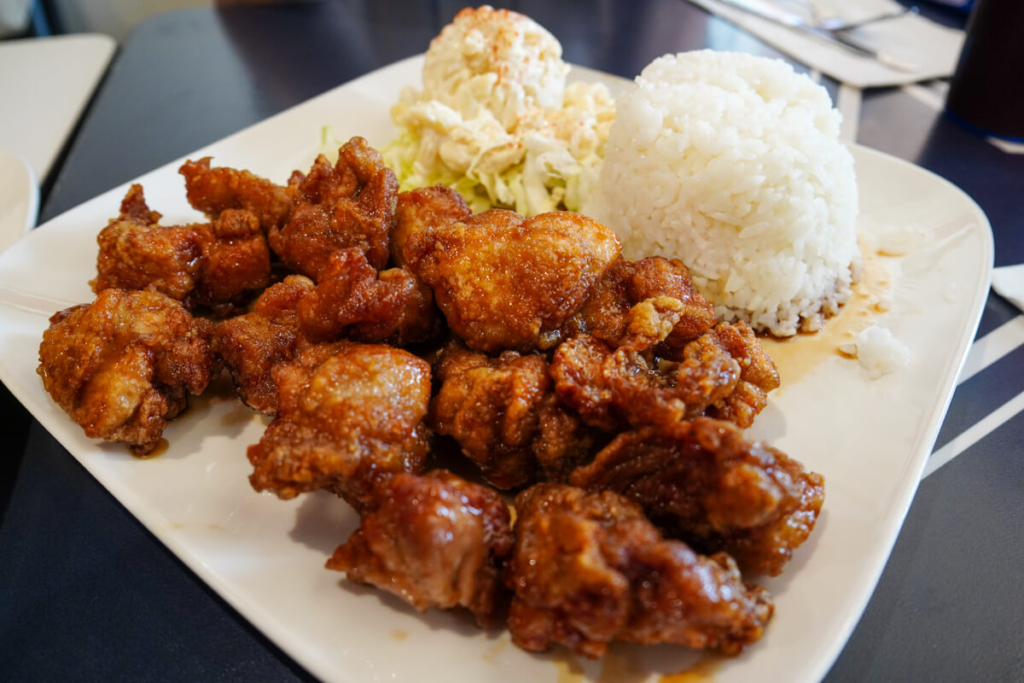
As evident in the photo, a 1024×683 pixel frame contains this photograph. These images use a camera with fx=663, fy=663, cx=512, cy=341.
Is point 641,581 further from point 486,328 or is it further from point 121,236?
point 121,236

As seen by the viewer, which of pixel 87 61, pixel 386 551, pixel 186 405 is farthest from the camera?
pixel 87 61

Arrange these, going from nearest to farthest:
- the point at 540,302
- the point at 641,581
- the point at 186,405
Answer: the point at 641,581 → the point at 540,302 → the point at 186,405

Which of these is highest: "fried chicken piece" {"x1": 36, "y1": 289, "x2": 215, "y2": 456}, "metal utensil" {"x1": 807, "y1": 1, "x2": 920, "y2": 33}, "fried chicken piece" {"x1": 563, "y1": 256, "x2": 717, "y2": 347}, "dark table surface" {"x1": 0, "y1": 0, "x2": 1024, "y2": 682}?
"fried chicken piece" {"x1": 563, "y1": 256, "x2": 717, "y2": 347}

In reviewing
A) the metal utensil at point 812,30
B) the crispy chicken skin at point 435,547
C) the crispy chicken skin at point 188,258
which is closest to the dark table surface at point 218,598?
the crispy chicken skin at point 435,547

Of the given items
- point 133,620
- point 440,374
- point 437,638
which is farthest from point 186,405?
point 437,638

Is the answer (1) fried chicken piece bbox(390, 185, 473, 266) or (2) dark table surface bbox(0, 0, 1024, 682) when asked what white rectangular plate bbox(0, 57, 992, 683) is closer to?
(2) dark table surface bbox(0, 0, 1024, 682)

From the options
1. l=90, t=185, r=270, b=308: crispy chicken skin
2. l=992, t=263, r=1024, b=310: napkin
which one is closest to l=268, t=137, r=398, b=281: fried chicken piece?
l=90, t=185, r=270, b=308: crispy chicken skin

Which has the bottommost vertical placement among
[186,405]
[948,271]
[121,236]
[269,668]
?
[269,668]

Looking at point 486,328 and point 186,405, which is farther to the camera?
point 186,405
